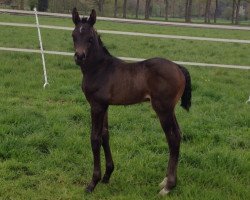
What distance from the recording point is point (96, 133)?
4.40m

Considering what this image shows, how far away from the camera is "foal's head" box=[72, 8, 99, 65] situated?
3.97m

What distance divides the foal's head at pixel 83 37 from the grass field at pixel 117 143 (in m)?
1.55

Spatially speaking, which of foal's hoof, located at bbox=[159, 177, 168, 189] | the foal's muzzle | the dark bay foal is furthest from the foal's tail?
the foal's muzzle

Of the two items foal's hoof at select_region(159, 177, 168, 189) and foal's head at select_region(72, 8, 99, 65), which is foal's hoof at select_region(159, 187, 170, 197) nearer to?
foal's hoof at select_region(159, 177, 168, 189)

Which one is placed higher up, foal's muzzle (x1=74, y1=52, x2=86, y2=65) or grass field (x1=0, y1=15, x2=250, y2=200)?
foal's muzzle (x1=74, y1=52, x2=86, y2=65)

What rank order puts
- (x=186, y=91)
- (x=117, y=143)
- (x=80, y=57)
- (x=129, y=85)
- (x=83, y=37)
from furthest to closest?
(x=117, y=143)
(x=186, y=91)
(x=129, y=85)
(x=83, y=37)
(x=80, y=57)

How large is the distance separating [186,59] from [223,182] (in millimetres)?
8756

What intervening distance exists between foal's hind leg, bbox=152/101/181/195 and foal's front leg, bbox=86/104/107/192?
0.58 metres

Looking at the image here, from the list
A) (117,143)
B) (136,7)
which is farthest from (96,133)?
(136,7)

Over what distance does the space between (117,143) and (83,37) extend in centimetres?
→ 222

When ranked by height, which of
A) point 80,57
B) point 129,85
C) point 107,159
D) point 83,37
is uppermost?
point 83,37

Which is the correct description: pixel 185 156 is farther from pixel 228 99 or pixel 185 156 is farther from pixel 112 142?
pixel 228 99

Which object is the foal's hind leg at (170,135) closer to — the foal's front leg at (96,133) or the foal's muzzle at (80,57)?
the foal's front leg at (96,133)

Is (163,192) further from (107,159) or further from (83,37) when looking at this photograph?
(83,37)
